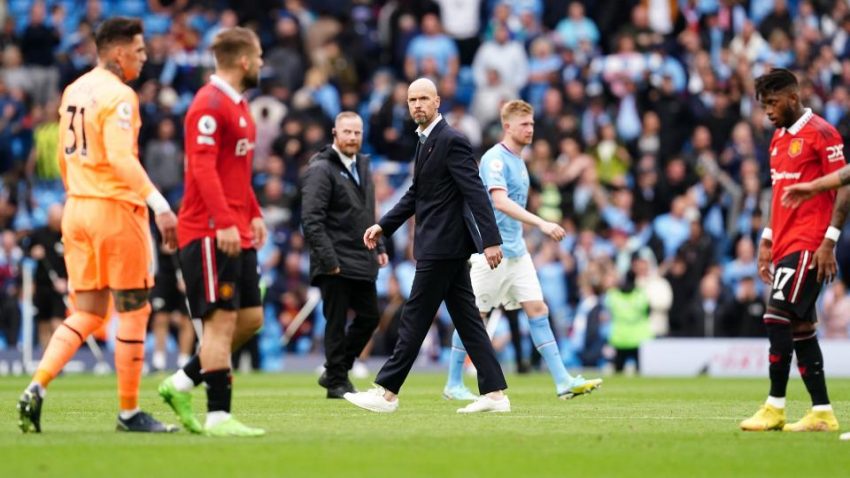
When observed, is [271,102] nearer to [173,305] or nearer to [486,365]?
[173,305]

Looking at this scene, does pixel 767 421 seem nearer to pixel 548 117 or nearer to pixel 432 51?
pixel 548 117

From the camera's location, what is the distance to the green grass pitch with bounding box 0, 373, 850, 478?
27.0 ft

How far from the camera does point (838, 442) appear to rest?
9.74 meters

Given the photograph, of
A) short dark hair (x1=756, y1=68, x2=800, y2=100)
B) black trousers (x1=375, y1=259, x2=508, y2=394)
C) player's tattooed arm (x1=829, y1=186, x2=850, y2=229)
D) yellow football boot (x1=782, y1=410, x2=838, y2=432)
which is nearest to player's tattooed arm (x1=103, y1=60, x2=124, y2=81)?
black trousers (x1=375, y1=259, x2=508, y2=394)

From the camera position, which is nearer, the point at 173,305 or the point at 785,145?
the point at 785,145

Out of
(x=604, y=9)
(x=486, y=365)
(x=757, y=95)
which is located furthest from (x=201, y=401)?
(x=604, y=9)

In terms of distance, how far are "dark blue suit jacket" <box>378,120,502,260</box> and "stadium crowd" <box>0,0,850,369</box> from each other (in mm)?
12119

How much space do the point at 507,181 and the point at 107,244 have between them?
5.07 meters

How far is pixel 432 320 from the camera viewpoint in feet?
40.3

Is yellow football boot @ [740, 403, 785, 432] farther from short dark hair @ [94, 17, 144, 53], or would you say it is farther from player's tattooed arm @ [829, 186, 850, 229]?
short dark hair @ [94, 17, 144, 53]

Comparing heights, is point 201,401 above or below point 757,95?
below

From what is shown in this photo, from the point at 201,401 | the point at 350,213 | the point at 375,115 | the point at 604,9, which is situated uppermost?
the point at 604,9

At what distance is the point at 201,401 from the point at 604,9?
18621 mm

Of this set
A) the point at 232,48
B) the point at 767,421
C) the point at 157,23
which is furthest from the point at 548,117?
the point at 232,48
